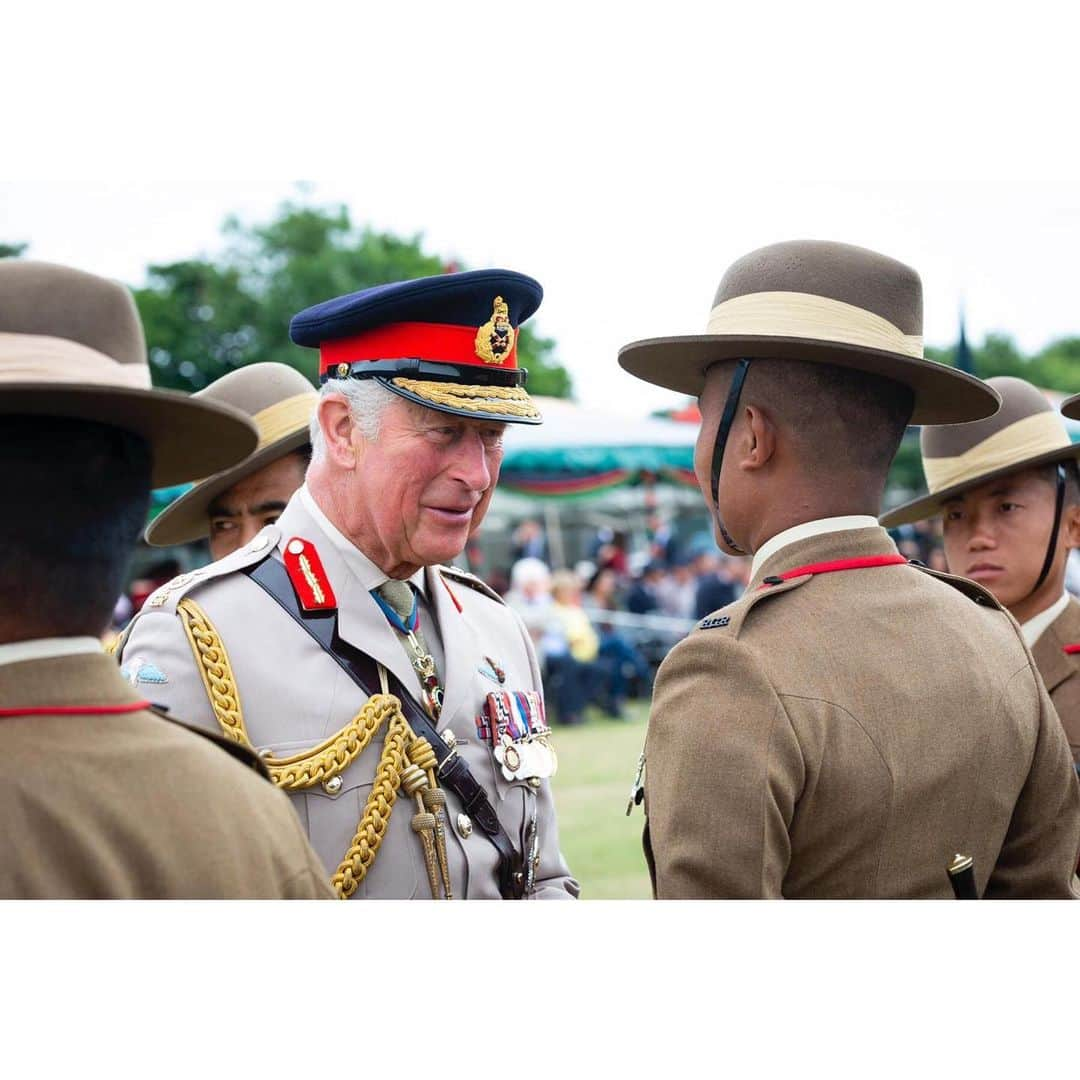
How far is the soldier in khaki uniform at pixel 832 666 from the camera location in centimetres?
223

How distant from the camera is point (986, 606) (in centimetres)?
274

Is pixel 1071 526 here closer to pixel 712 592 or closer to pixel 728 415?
pixel 728 415

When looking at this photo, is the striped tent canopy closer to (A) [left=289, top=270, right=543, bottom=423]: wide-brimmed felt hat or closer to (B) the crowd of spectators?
(B) the crowd of spectators

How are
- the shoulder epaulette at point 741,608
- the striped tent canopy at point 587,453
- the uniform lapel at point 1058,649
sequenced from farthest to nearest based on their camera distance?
the striped tent canopy at point 587,453
the uniform lapel at point 1058,649
the shoulder epaulette at point 741,608

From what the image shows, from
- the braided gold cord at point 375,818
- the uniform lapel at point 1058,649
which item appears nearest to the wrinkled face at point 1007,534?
the uniform lapel at point 1058,649

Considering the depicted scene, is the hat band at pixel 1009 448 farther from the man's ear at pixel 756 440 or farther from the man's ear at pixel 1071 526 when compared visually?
the man's ear at pixel 756 440

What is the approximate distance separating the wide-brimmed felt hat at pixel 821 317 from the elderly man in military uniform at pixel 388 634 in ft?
1.87

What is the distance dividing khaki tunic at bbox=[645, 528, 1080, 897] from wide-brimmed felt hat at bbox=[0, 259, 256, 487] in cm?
96

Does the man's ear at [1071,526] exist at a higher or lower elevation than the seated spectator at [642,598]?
higher

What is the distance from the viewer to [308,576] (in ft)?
9.79

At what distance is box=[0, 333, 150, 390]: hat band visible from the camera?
1646mm

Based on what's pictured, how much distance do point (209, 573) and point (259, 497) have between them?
117 cm

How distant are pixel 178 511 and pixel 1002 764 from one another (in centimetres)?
259

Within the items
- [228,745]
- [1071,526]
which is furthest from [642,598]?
[228,745]
